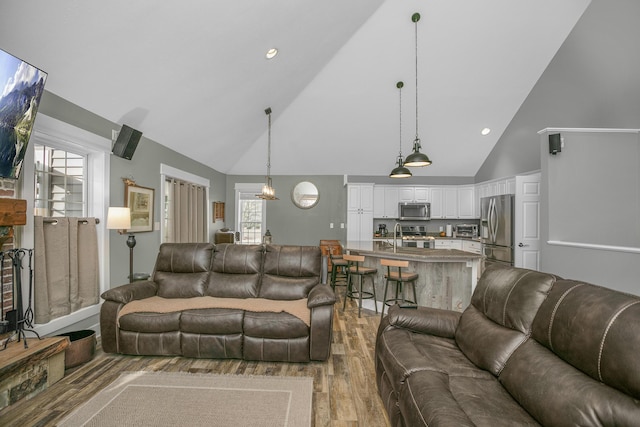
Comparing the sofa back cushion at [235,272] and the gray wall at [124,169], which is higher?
the gray wall at [124,169]

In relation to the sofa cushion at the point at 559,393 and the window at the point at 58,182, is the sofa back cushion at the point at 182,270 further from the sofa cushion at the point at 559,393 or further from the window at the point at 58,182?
the sofa cushion at the point at 559,393

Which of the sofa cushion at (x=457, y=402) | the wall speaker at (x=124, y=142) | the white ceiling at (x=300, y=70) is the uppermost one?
the white ceiling at (x=300, y=70)

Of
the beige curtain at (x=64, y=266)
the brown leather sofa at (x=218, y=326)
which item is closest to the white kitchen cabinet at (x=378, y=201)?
the brown leather sofa at (x=218, y=326)

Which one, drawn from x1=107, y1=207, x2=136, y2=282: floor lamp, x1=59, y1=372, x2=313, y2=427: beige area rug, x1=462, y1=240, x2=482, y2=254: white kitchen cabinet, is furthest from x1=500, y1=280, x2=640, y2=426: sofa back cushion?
x1=462, y1=240, x2=482, y2=254: white kitchen cabinet

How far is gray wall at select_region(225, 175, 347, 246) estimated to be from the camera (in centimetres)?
774

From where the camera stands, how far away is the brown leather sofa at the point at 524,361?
3.89 ft

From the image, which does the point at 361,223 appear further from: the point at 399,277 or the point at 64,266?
the point at 64,266

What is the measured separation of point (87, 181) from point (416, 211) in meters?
6.28

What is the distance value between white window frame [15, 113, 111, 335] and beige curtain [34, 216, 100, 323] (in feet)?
0.24

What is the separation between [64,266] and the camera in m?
3.03

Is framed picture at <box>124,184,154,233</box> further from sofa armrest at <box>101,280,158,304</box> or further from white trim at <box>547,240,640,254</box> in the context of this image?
white trim at <box>547,240,640,254</box>

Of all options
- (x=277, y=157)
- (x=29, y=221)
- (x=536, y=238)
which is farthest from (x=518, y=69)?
(x=29, y=221)

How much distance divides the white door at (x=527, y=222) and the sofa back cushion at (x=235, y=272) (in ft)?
14.7

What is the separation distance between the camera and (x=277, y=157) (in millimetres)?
7270
